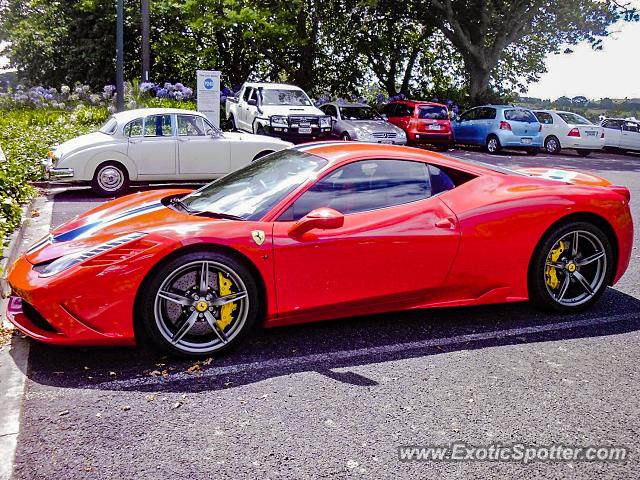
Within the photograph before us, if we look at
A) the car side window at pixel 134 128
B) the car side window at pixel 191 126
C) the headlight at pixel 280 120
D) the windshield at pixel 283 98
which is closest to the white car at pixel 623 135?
the windshield at pixel 283 98

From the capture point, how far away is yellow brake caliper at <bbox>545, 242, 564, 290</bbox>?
490 cm

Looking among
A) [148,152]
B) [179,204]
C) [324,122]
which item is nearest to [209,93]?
[324,122]

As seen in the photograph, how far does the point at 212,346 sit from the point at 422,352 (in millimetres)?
1339

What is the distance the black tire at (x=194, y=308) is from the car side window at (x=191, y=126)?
7.59m

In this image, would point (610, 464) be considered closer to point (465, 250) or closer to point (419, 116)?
point (465, 250)

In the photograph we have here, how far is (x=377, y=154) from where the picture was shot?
181 inches

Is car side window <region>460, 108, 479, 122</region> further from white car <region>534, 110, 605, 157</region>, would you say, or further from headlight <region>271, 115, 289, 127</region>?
headlight <region>271, 115, 289, 127</region>

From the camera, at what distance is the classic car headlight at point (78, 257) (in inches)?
149

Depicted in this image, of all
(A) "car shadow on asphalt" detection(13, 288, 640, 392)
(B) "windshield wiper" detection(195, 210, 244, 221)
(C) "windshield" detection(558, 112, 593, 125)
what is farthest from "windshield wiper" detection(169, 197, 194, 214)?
(C) "windshield" detection(558, 112, 593, 125)

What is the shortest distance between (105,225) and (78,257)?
16.7 inches

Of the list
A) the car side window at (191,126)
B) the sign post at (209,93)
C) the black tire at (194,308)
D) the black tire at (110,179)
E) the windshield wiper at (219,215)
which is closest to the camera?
the black tire at (194,308)

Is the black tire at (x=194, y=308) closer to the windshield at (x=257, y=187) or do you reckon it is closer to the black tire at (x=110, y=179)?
the windshield at (x=257, y=187)

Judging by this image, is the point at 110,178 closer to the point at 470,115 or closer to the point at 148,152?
the point at 148,152

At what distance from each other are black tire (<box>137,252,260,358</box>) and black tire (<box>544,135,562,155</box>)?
20867 mm
